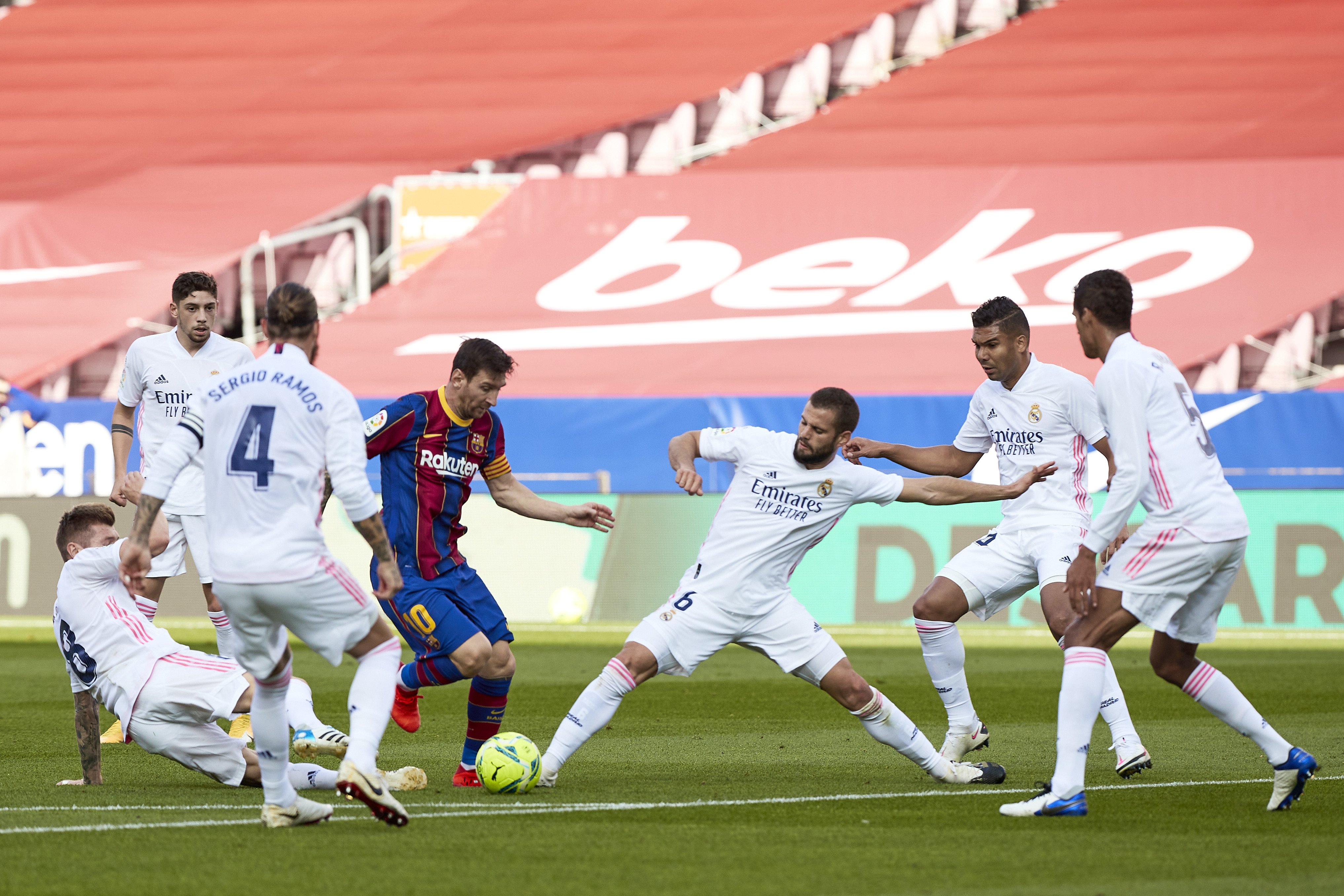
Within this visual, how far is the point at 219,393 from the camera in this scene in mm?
5805

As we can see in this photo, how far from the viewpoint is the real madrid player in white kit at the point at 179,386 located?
8914 mm

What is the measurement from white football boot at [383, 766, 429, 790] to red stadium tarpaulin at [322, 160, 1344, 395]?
15527mm

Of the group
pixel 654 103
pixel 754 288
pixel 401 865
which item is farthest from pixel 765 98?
pixel 401 865

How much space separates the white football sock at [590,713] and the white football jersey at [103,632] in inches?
66.1

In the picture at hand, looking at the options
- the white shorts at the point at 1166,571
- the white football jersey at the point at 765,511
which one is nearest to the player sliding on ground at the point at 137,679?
the white football jersey at the point at 765,511

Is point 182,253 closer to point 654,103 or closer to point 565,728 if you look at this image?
point 654,103

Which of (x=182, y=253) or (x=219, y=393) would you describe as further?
(x=182, y=253)

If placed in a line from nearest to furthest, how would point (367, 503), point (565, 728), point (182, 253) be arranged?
1. point (367, 503)
2. point (565, 728)
3. point (182, 253)

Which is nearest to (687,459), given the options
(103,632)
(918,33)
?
(103,632)

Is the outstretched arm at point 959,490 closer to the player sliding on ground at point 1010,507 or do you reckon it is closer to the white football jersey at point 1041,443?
the player sliding on ground at point 1010,507

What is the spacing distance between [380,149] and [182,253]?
3.51 metres

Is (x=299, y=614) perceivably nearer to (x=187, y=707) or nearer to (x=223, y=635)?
(x=187, y=707)

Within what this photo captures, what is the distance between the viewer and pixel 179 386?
905 centimetres

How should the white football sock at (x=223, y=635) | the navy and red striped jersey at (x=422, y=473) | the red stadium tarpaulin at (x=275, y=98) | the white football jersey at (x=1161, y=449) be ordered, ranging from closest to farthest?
the white football jersey at (x=1161, y=449), the navy and red striped jersey at (x=422, y=473), the white football sock at (x=223, y=635), the red stadium tarpaulin at (x=275, y=98)
